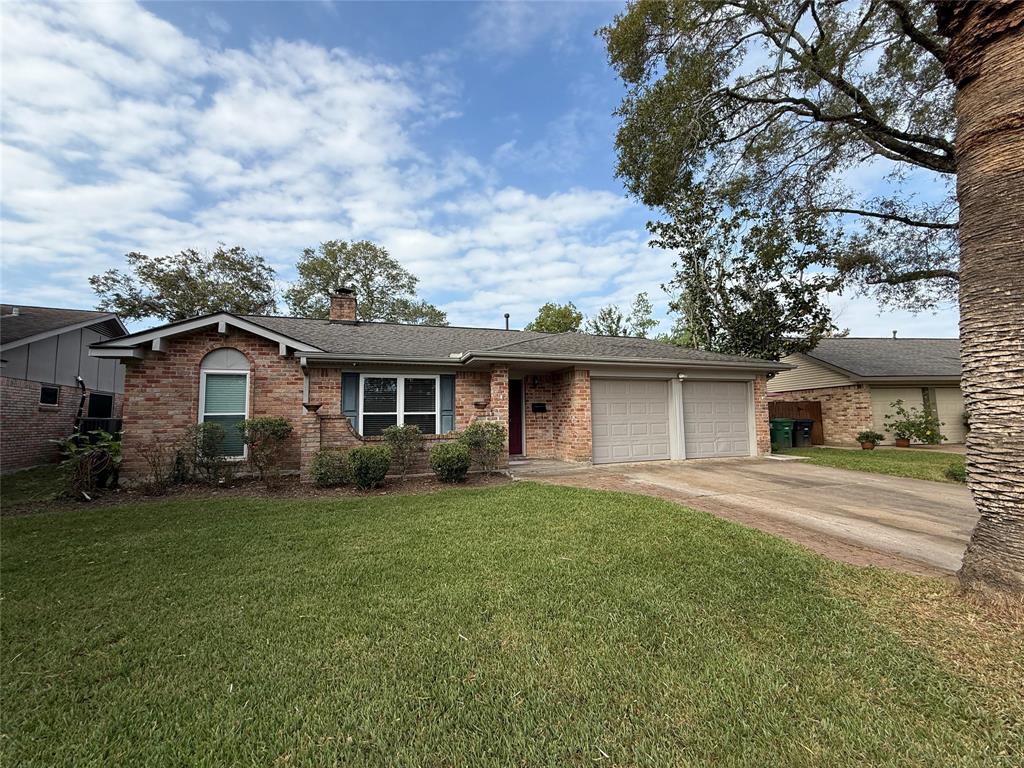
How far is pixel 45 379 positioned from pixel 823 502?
1933 centimetres

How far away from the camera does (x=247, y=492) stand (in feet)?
24.6

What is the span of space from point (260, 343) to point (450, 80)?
7546 mm

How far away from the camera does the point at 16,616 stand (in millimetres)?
3131

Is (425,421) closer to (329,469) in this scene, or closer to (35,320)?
(329,469)

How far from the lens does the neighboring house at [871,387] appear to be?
16.0 meters

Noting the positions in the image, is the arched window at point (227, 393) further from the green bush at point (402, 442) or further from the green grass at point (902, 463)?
the green grass at point (902, 463)

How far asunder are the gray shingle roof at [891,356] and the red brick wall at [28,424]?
2668cm

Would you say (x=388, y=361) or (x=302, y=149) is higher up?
(x=302, y=149)

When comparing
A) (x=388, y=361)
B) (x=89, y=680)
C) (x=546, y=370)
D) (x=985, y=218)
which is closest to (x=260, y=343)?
→ (x=388, y=361)

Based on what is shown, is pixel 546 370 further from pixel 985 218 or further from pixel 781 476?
pixel 985 218

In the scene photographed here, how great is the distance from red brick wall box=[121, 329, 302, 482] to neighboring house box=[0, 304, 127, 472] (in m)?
4.49

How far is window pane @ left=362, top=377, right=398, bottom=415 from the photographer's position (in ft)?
31.4

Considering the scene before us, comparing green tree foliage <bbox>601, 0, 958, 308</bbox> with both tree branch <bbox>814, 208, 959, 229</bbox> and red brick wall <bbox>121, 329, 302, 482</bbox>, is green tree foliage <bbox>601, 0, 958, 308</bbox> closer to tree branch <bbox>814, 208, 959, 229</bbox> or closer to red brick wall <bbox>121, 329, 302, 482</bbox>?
tree branch <bbox>814, 208, 959, 229</bbox>

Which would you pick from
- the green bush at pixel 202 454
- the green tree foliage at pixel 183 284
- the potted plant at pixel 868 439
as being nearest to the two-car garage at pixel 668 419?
the potted plant at pixel 868 439
